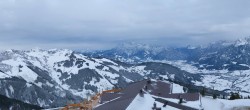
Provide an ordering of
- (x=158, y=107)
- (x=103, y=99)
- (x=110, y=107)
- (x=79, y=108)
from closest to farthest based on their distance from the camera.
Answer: (x=158, y=107), (x=110, y=107), (x=103, y=99), (x=79, y=108)

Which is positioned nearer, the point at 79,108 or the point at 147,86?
the point at 147,86

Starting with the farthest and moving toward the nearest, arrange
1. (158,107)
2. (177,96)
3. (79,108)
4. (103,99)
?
(79,108) → (103,99) → (177,96) → (158,107)

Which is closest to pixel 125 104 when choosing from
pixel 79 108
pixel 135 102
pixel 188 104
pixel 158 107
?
pixel 135 102

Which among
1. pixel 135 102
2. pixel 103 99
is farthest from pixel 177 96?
pixel 103 99

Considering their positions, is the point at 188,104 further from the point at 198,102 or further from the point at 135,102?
the point at 135,102

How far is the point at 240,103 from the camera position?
10012 cm

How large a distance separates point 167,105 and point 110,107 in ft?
49.8

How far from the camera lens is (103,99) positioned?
128500 mm

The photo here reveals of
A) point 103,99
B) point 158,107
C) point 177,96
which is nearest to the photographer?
point 158,107

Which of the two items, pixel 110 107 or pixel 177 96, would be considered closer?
pixel 110 107

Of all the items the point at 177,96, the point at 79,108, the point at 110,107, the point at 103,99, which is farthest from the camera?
the point at 79,108

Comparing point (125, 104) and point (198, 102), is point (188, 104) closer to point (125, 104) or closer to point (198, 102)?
point (198, 102)

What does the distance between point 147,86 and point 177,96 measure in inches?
777

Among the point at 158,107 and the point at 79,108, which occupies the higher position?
the point at 158,107
